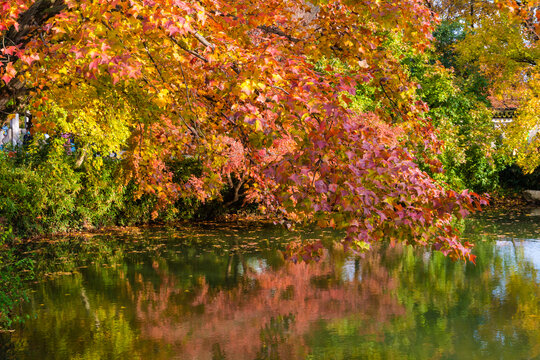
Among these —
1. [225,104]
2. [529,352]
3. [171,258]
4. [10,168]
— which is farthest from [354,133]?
[10,168]

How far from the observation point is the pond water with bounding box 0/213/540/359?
7242 mm

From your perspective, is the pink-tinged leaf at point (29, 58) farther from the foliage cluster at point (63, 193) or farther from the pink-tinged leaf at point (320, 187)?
the foliage cluster at point (63, 193)

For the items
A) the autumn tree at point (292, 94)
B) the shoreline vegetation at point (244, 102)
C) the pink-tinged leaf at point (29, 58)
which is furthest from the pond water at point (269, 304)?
the pink-tinged leaf at point (29, 58)

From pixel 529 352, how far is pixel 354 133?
3.71 metres

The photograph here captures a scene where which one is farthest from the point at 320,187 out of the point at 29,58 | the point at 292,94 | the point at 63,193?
the point at 63,193

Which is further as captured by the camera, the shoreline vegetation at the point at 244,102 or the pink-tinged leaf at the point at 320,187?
the shoreline vegetation at the point at 244,102

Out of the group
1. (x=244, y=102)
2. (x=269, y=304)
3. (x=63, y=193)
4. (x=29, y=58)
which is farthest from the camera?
(x=63, y=193)

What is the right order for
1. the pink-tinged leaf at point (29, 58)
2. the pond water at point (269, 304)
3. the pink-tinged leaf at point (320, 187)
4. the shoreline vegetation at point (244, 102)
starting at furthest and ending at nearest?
1. the pond water at point (269, 304)
2. the pink-tinged leaf at point (29, 58)
3. the shoreline vegetation at point (244, 102)
4. the pink-tinged leaf at point (320, 187)

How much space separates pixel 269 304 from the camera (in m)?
9.41

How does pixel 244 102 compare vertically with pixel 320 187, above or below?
above

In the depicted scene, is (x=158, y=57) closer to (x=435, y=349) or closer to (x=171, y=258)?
(x=435, y=349)

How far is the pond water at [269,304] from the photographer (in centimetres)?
724

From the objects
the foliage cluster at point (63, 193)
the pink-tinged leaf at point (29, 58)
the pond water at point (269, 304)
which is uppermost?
the pink-tinged leaf at point (29, 58)

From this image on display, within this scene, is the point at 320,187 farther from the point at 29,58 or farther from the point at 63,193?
the point at 63,193
